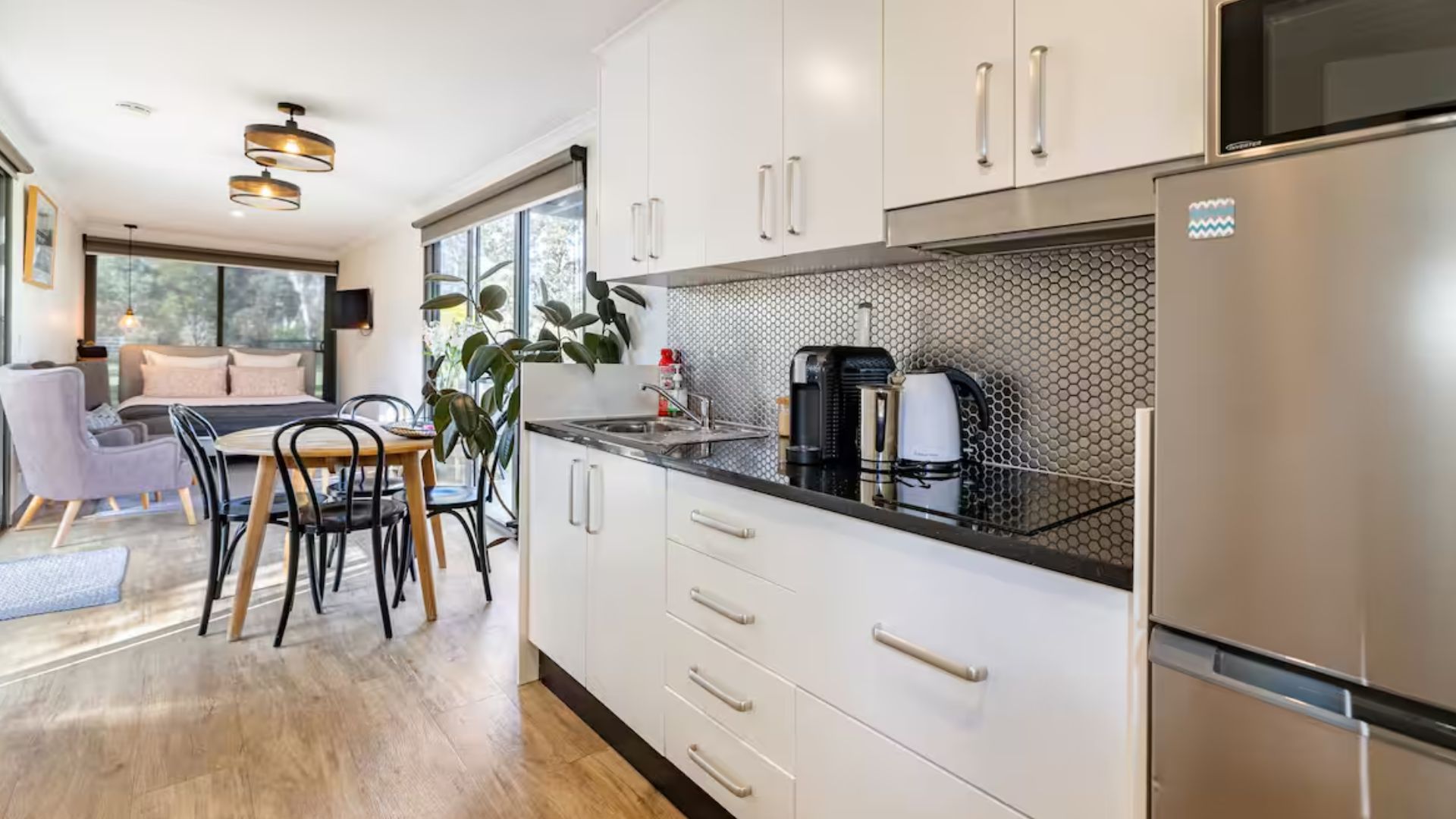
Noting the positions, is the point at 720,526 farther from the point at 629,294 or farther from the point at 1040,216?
the point at 629,294

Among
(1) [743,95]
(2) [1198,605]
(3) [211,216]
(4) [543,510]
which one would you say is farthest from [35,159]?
(2) [1198,605]

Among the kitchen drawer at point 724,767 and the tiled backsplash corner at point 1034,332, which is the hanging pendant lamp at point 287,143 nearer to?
the tiled backsplash corner at point 1034,332

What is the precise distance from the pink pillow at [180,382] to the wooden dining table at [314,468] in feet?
17.0

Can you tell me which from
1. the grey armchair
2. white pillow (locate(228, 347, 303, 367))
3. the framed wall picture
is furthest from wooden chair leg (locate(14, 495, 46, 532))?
white pillow (locate(228, 347, 303, 367))

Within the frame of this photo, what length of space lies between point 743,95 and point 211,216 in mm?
6569

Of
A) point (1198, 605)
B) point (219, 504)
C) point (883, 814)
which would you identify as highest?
point (1198, 605)

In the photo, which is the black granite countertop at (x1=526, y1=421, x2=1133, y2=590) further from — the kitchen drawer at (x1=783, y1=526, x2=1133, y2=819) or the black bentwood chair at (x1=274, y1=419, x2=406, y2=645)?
the black bentwood chair at (x1=274, y1=419, x2=406, y2=645)

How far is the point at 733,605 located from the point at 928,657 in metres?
0.52

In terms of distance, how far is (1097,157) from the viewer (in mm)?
1153

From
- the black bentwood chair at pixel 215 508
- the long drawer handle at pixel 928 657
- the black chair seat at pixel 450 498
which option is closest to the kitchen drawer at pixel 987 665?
the long drawer handle at pixel 928 657

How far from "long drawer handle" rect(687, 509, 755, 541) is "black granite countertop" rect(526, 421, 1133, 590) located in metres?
0.09

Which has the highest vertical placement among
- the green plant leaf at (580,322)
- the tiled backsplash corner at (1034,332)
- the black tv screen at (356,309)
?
the black tv screen at (356,309)

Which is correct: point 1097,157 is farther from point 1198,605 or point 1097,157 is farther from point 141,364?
point 141,364

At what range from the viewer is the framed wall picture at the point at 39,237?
4.49 meters
